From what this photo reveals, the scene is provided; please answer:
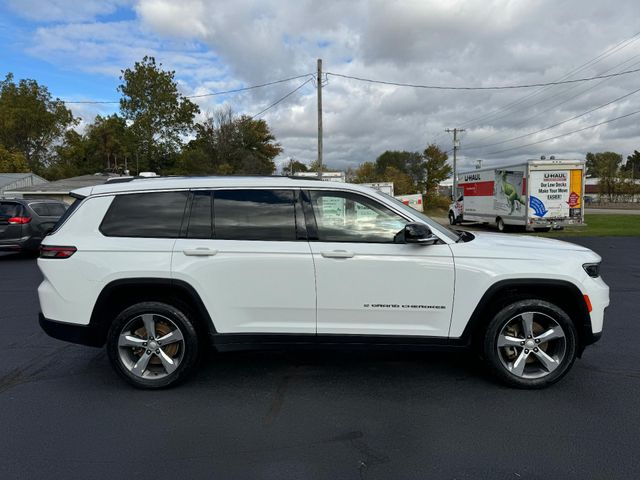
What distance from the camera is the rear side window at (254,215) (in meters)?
3.77

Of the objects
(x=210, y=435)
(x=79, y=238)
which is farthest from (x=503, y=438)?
(x=79, y=238)

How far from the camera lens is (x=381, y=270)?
3.63m

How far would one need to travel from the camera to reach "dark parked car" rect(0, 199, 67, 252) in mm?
11719

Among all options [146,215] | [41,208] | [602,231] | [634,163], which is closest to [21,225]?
[41,208]

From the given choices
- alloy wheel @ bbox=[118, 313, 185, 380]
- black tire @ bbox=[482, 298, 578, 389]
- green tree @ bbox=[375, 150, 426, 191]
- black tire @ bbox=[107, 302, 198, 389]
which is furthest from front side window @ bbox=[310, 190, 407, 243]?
green tree @ bbox=[375, 150, 426, 191]

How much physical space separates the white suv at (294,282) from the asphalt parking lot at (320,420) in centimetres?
38

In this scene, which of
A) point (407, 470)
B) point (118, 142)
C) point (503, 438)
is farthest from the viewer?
point (118, 142)

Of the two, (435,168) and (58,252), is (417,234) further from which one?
(435,168)

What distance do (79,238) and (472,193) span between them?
24.5 metres

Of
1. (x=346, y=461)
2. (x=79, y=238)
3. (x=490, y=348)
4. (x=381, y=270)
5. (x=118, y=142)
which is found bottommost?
(x=346, y=461)

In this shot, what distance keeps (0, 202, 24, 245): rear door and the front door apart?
11372 millimetres

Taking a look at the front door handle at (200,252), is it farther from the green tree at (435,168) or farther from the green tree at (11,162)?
the green tree at (11,162)

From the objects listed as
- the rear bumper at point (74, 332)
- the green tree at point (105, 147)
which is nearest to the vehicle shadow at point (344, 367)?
the rear bumper at point (74, 332)

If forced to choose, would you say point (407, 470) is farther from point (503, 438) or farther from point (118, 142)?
point (118, 142)
